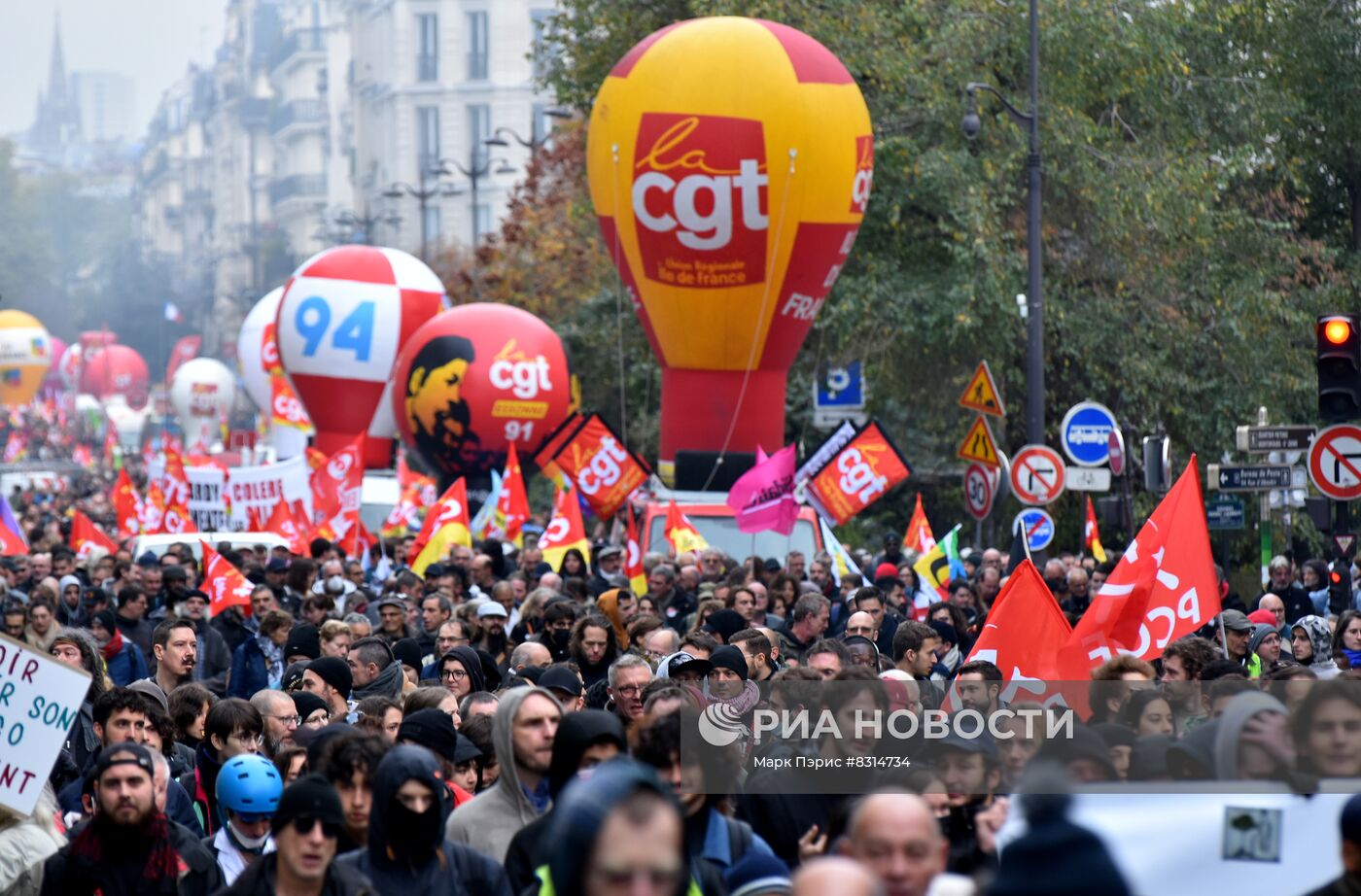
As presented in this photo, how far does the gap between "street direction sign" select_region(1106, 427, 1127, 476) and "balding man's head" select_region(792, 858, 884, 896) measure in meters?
14.9

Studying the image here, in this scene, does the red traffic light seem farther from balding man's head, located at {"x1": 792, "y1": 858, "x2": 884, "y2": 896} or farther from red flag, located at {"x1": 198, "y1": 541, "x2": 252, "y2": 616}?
balding man's head, located at {"x1": 792, "y1": 858, "x2": 884, "y2": 896}

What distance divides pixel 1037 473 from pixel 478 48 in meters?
73.9

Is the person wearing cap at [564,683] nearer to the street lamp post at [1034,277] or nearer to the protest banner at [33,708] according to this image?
the protest banner at [33,708]

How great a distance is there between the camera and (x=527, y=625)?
45.7 feet

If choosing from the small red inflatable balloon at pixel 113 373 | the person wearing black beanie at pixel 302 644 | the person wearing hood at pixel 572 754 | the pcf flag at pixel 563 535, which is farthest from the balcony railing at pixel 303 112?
the person wearing hood at pixel 572 754

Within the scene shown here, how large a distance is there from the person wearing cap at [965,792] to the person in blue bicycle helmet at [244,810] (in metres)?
2.16

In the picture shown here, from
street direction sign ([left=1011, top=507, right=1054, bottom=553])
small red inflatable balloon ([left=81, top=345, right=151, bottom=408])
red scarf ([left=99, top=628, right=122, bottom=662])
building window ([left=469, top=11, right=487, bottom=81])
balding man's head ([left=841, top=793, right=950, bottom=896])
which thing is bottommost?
small red inflatable balloon ([left=81, top=345, right=151, bottom=408])

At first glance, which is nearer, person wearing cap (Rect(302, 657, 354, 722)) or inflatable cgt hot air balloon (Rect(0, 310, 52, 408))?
person wearing cap (Rect(302, 657, 354, 722))

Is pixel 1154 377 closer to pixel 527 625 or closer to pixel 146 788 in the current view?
pixel 527 625

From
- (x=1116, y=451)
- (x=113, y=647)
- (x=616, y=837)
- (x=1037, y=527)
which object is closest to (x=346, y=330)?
(x=1116, y=451)

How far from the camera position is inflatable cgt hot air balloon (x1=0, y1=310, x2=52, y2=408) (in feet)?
307

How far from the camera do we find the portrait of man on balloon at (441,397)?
33.0m

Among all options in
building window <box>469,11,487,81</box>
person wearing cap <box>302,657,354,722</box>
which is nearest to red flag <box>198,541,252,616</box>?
person wearing cap <box>302,657,354,722</box>

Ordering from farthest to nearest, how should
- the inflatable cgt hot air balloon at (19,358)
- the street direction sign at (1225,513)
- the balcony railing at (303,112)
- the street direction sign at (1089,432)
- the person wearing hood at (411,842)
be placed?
the balcony railing at (303,112) < the inflatable cgt hot air balloon at (19,358) < the street direction sign at (1089,432) < the street direction sign at (1225,513) < the person wearing hood at (411,842)
